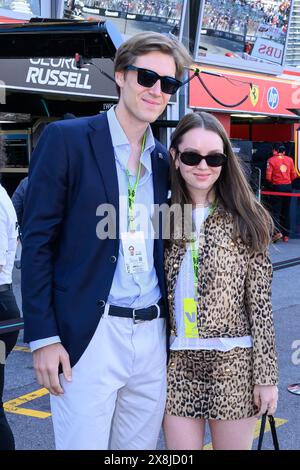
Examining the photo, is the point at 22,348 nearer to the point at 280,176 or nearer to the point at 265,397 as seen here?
the point at 265,397

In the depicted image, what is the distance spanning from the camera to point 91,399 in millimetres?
2252

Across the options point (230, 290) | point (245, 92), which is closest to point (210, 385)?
point (230, 290)

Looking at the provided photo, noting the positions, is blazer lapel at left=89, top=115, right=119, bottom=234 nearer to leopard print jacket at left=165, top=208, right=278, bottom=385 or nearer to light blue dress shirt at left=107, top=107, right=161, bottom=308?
light blue dress shirt at left=107, top=107, right=161, bottom=308

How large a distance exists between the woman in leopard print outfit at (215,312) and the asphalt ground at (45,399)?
1.72 m

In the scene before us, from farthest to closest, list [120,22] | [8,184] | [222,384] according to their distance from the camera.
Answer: [8,184], [120,22], [222,384]

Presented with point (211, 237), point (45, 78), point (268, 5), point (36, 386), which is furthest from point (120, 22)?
point (211, 237)

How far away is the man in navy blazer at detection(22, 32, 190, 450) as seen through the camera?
7.25 ft

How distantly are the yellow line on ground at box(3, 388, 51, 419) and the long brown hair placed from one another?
2.75 m

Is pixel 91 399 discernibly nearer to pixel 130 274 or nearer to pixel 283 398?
pixel 130 274

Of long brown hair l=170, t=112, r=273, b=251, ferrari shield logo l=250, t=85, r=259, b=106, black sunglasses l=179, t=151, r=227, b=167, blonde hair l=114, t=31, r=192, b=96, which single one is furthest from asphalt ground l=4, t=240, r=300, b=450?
ferrari shield logo l=250, t=85, r=259, b=106

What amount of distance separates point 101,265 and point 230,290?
1.72 feet

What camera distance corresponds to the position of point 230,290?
2480 mm

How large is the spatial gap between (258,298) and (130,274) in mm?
517

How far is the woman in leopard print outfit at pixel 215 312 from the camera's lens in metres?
2.48
